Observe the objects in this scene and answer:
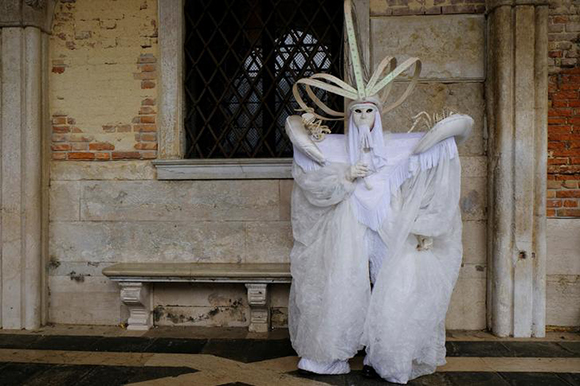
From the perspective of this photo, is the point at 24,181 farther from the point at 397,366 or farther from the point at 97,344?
the point at 397,366

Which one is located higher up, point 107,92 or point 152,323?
point 107,92

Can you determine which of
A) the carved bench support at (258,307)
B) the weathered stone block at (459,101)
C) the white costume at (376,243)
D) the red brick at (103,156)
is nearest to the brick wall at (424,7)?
Answer: the weathered stone block at (459,101)

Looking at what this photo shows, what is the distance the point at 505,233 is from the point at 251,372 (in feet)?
8.06

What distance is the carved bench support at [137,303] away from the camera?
4.07 meters

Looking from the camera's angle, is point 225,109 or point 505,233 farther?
point 225,109

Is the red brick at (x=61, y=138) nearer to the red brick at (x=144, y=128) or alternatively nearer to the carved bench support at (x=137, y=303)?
the red brick at (x=144, y=128)

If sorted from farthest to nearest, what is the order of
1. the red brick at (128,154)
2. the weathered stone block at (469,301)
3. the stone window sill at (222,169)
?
the red brick at (128,154)
the stone window sill at (222,169)
the weathered stone block at (469,301)

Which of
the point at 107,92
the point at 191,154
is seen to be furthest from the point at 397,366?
the point at 107,92

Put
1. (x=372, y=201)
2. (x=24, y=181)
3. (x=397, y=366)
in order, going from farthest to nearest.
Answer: (x=24, y=181)
(x=372, y=201)
(x=397, y=366)

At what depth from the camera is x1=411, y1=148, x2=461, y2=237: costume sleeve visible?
10.1ft

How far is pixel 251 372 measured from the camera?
3.24 m

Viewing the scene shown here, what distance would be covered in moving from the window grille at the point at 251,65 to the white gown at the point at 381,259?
48.1 inches

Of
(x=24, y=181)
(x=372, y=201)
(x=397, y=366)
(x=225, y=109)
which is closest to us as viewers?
(x=397, y=366)

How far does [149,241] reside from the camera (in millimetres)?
4352
